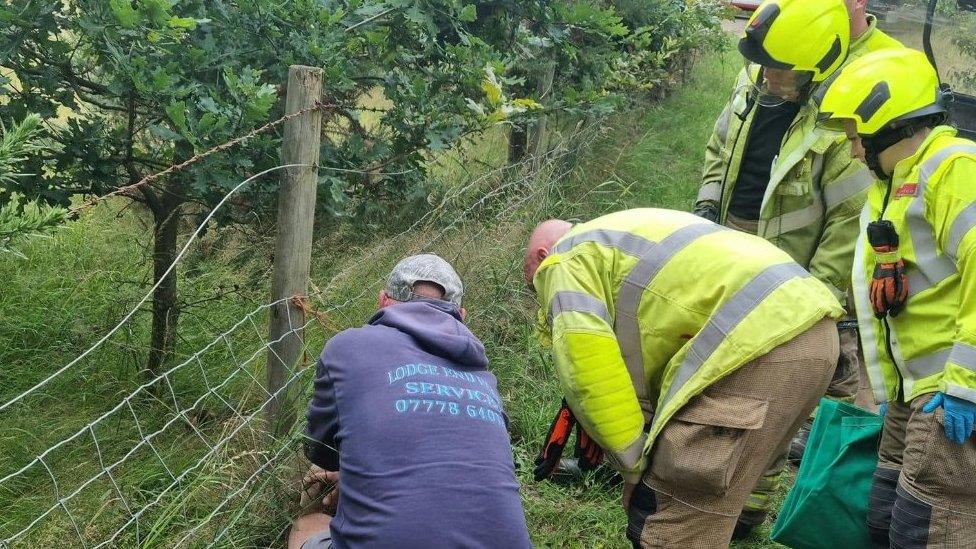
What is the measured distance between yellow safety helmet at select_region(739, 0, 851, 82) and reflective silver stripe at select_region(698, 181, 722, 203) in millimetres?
777

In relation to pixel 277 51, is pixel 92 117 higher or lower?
lower

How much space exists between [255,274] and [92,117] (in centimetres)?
123

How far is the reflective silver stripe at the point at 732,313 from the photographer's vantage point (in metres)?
2.61

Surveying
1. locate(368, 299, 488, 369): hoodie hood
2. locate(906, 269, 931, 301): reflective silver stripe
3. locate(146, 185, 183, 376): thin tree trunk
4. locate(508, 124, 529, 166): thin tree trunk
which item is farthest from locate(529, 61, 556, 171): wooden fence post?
locate(368, 299, 488, 369): hoodie hood

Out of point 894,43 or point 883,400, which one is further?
point 894,43

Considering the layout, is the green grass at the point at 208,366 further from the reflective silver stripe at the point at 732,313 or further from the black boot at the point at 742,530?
the reflective silver stripe at the point at 732,313

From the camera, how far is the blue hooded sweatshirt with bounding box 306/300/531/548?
7.05 feet

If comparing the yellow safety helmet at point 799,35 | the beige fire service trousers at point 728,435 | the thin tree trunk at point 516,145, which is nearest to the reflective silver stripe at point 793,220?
the yellow safety helmet at point 799,35

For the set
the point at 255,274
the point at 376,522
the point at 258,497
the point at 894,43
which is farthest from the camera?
the point at 255,274

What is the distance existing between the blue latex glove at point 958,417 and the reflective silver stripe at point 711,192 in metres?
1.79

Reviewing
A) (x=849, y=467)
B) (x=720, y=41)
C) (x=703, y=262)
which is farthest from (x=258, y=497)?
(x=720, y=41)

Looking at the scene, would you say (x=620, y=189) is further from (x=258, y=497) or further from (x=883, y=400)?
(x=258, y=497)

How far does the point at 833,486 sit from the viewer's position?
3053 millimetres

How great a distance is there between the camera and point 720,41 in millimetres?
9305
